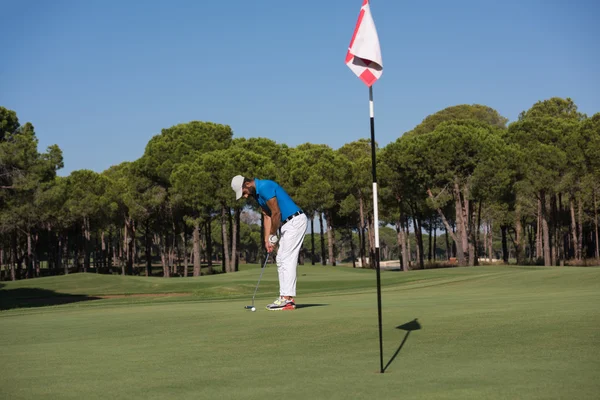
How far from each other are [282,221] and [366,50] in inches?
212

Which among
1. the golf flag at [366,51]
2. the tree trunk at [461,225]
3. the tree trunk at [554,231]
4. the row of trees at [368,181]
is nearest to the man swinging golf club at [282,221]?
the golf flag at [366,51]

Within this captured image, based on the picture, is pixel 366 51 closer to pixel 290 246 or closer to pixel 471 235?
pixel 290 246

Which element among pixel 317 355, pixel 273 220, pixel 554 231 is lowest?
pixel 317 355

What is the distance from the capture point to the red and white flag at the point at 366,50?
760 centimetres

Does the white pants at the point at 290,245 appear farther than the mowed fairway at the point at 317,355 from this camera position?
Yes

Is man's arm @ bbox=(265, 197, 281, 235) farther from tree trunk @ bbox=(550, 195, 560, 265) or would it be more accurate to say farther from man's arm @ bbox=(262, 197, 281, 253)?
tree trunk @ bbox=(550, 195, 560, 265)

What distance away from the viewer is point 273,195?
12031 mm

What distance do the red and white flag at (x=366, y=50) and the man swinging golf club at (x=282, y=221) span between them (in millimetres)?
4476

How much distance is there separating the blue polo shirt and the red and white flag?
445 centimetres

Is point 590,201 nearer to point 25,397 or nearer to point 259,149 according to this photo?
point 259,149

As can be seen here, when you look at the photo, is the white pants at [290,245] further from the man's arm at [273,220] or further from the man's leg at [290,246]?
Answer: the man's arm at [273,220]

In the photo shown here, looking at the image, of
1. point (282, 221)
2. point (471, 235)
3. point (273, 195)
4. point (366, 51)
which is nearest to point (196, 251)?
point (471, 235)

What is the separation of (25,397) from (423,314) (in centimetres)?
673

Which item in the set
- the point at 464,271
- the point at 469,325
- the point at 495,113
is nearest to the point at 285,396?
the point at 469,325
